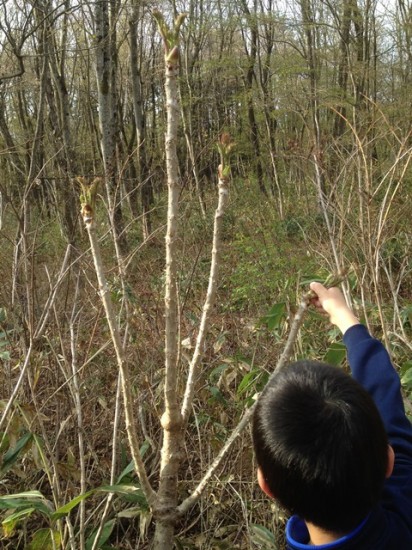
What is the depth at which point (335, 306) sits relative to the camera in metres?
1.36

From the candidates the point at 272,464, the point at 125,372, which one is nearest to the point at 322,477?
the point at 272,464

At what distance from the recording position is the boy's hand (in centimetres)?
134

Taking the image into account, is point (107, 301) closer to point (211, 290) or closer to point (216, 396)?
point (211, 290)

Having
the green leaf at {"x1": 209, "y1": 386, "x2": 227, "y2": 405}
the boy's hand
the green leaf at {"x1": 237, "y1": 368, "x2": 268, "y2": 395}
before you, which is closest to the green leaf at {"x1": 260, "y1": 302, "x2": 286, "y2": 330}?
the green leaf at {"x1": 237, "y1": 368, "x2": 268, "y2": 395}

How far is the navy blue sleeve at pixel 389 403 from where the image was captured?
101 centimetres

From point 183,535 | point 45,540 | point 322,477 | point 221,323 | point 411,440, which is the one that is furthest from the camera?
point 221,323

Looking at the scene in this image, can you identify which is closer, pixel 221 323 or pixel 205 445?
pixel 205 445

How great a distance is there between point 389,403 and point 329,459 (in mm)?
369

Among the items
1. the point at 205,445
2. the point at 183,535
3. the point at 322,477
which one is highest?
the point at 322,477

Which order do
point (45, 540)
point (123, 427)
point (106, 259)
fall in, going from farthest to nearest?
point (106, 259) → point (123, 427) → point (45, 540)

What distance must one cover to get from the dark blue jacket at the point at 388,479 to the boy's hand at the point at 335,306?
3 centimetres

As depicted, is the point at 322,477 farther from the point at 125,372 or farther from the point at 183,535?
the point at 183,535

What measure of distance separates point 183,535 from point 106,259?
5.47m

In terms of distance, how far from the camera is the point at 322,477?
2.84ft
